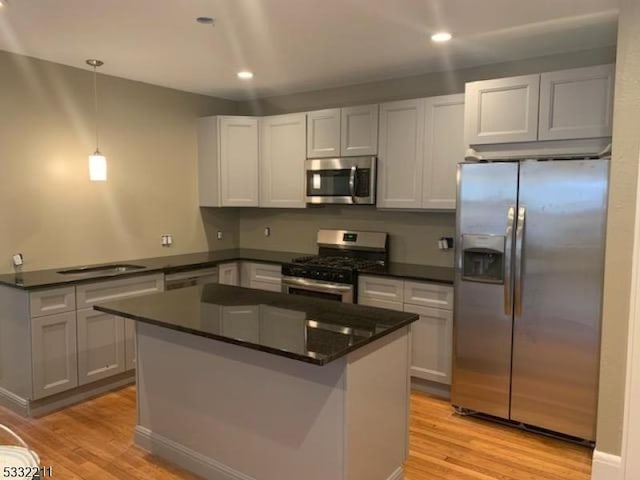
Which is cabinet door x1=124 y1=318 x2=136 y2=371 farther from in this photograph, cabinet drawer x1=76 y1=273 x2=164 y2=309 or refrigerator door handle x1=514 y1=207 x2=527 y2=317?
refrigerator door handle x1=514 y1=207 x2=527 y2=317

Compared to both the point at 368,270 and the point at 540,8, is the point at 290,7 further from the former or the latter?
the point at 368,270

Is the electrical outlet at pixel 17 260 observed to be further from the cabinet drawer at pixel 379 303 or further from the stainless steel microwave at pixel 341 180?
the cabinet drawer at pixel 379 303

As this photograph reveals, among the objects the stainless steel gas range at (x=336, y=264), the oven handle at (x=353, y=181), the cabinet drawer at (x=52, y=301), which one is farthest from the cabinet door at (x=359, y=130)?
the cabinet drawer at (x=52, y=301)

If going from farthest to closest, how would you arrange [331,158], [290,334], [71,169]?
[331,158] < [71,169] < [290,334]

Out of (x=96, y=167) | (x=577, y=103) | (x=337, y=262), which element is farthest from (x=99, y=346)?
(x=577, y=103)

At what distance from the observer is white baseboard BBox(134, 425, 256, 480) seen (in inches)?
100

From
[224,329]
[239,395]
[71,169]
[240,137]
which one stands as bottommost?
[239,395]

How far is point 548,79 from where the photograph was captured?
316 centimetres

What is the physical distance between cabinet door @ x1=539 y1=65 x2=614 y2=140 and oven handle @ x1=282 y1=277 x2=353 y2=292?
1.89 m

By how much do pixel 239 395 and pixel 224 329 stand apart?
17.8 inches

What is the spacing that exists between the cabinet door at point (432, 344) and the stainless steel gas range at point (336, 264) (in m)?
0.56

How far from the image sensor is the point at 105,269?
4.20 metres

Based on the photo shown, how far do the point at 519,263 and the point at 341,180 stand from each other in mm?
1819

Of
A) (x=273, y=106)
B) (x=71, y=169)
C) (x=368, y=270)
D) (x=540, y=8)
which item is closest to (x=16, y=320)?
(x=71, y=169)
